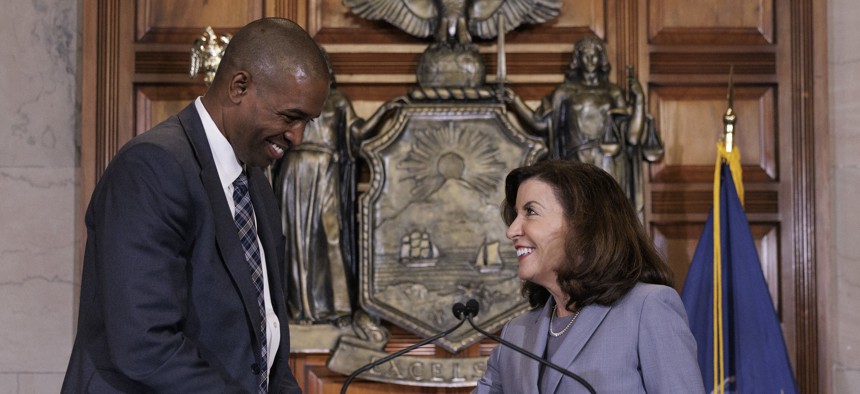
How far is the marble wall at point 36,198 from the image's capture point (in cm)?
417

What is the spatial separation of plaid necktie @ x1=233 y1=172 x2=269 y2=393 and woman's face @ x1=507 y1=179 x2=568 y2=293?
66 centimetres

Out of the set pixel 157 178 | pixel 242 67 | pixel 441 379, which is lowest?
pixel 441 379

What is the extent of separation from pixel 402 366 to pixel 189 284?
2.04 m

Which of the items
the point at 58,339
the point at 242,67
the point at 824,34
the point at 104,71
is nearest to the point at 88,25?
the point at 104,71

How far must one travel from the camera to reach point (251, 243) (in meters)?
2.33

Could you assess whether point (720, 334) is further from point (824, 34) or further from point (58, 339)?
point (58, 339)

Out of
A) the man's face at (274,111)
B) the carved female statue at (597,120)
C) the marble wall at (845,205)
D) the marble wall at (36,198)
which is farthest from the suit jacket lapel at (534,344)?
the marble wall at (36,198)

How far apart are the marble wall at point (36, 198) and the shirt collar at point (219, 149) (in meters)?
2.14

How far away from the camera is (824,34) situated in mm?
4270

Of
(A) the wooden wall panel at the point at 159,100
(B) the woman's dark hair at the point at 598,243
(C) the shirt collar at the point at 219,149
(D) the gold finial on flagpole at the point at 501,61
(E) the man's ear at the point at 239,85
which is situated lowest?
(B) the woman's dark hair at the point at 598,243

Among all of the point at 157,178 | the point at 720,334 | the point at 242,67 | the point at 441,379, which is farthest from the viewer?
the point at 441,379

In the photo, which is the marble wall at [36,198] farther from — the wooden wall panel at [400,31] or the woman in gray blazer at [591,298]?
the woman in gray blazer at [591,298]

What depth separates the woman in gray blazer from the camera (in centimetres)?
242

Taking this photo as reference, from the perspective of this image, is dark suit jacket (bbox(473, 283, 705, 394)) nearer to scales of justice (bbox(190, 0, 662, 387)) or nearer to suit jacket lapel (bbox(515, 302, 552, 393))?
suit jacket lapel (bbox(515, 302, 552, 393))
